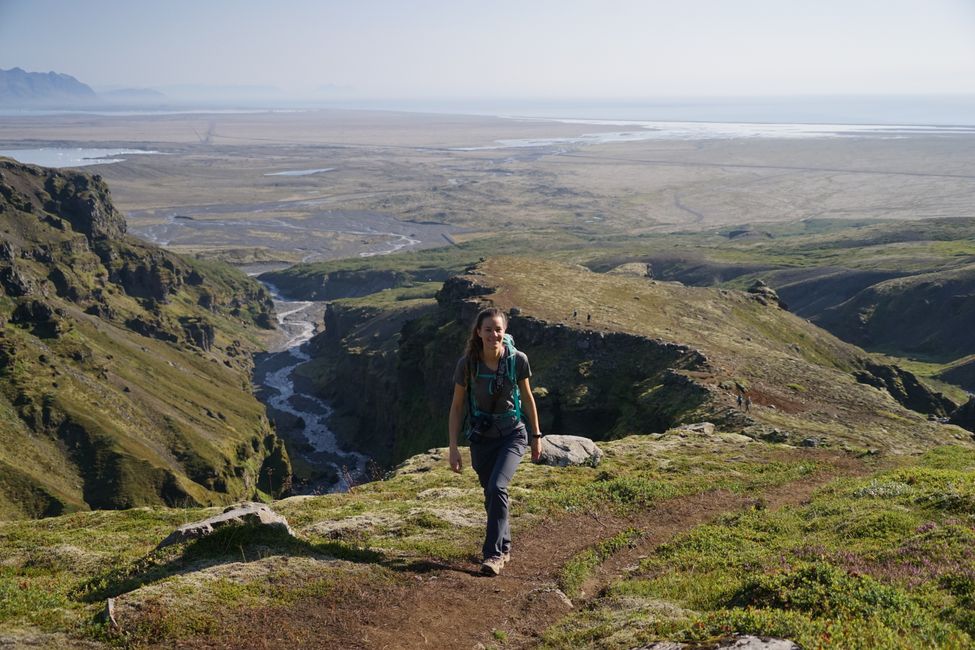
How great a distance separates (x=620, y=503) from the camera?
23.2 metres

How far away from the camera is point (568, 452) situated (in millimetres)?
31297

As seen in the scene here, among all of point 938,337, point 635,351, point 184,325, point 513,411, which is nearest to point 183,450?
point 635,351

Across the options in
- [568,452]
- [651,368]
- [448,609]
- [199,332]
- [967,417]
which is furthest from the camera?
[199,332]

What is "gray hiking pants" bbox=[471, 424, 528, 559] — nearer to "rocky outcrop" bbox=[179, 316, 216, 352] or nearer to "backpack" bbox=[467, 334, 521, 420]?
"backpack" bbox=[467, 334, 521, 420]

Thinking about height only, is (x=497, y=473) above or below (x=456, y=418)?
below

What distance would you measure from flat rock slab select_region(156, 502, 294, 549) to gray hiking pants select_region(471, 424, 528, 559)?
16.7ft

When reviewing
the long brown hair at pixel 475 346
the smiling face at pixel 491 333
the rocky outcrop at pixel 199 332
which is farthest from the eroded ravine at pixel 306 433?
the smiling face at pixel 491 333

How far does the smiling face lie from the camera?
15453mm

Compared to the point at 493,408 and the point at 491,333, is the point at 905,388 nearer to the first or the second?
the point at 493,408

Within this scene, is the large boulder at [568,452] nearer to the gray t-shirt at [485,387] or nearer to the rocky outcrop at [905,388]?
the gray t-shirt at [485,387]

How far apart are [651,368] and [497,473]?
47141 mm

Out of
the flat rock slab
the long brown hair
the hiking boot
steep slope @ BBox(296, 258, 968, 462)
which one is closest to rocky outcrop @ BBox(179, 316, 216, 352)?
steep slope @ BBox(296, 258, 968, 462)

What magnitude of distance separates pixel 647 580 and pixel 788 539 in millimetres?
4944

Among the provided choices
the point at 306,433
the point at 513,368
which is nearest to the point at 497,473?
the point at 513,368
